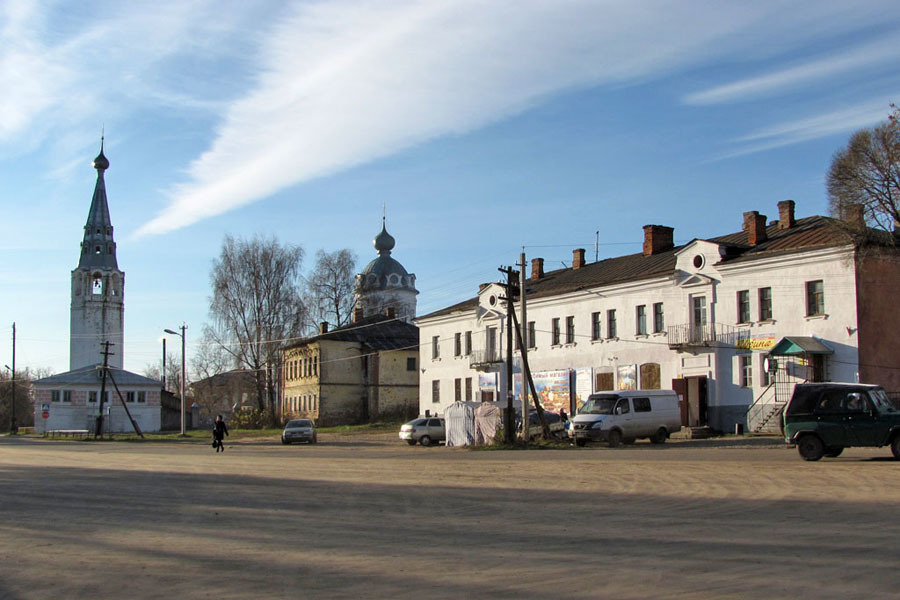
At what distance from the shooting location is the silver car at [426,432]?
42406mm

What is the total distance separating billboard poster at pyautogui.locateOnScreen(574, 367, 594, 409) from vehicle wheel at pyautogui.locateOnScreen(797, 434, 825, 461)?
87.7 feet

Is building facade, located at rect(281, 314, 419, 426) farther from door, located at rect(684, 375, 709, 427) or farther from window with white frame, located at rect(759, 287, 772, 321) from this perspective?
window with white frame, located at rect(759, 287, 772, 321)

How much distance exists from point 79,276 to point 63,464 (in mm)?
89028

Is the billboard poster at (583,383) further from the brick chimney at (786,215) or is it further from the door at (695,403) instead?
the brick chimney at (786,215)

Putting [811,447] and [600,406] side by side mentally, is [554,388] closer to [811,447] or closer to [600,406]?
[600,406]

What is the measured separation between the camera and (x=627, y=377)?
47906 mm

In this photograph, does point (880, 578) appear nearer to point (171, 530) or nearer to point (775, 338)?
point (171, 530)

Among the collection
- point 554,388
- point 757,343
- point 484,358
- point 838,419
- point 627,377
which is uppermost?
point 757,343

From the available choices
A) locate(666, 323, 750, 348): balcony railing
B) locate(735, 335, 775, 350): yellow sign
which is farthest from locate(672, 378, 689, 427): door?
locate(735, 335, 775, 350): yellow sign

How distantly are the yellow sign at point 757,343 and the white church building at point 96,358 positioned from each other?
59162 millimetres

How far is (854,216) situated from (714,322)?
10.0 meters

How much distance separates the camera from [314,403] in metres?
71.8

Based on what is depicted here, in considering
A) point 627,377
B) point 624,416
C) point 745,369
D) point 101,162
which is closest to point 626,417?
point 624,416

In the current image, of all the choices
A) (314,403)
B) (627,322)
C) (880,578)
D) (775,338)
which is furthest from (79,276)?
(880,578)
